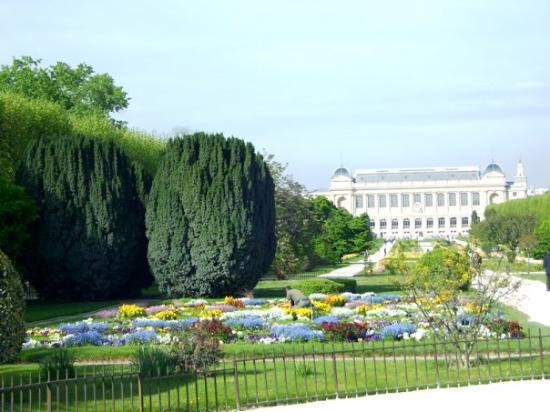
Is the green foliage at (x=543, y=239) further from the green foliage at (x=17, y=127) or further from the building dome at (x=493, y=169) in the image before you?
A: the building dome at (x=493, y=169)

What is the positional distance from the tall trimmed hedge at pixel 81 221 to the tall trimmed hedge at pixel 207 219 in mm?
1242

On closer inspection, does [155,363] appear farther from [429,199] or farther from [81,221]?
[429,199]

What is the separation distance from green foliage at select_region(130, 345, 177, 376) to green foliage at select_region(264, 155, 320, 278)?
26532 millimetres

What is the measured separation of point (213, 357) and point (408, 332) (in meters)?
5.25

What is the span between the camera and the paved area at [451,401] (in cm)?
982

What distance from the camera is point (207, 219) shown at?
2722 cm

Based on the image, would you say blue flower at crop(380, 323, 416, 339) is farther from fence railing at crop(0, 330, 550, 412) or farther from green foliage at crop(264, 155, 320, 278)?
green foliage at crop(264, 155, 320, 278)

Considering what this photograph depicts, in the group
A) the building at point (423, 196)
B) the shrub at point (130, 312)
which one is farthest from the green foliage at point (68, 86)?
the building at point (423, 196)

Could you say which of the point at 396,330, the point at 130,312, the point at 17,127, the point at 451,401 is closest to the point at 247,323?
the point at 396,330

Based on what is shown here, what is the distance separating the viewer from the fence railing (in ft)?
33.7

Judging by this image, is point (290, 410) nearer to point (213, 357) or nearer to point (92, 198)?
point (213, 357)

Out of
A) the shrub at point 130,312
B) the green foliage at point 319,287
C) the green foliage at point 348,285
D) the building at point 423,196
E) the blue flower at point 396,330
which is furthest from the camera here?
the building at point 423,196

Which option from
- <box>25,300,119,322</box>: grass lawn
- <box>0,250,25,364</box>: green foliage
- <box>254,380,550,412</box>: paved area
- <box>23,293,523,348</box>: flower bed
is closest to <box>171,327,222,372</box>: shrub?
<box>23,293,523,348</box>: flower bed

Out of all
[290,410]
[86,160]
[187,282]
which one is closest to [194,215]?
[187,282]
